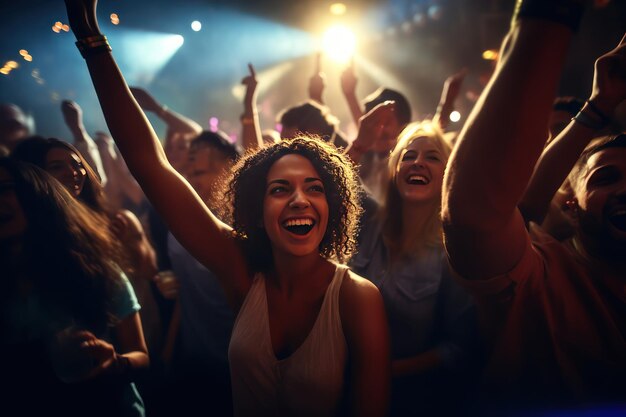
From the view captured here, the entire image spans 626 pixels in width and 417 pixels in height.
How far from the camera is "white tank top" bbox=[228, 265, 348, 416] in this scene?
1363mm

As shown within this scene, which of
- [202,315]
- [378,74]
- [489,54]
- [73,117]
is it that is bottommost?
[202,315]

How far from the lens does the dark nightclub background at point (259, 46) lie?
229 inches

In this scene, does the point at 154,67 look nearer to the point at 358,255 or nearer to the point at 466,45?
the point at 466,45

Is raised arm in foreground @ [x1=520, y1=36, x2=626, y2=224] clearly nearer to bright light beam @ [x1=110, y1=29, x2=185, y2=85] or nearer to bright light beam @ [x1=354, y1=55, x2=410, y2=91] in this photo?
bright light beam @ [x1=110, y1=29, x2=185, y2=85]

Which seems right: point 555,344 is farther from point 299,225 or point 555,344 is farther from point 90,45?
point 90,45

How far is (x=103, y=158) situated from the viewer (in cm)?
427

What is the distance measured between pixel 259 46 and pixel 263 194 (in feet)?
40.8

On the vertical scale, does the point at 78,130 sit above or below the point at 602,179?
above

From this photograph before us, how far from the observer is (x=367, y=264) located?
2.21 meters

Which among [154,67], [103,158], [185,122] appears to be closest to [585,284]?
[185,122]

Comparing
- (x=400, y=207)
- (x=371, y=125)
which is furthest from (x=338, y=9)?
(x=400, y=207)

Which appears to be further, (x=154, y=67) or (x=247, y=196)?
(x=154, y=67)

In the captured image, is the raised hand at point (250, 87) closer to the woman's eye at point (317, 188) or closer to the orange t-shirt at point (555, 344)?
the woman's eye at point (317, 188)

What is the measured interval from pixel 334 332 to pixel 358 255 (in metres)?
0.89
